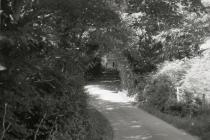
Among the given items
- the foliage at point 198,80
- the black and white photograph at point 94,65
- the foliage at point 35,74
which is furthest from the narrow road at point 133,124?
the foliage at point 198,80

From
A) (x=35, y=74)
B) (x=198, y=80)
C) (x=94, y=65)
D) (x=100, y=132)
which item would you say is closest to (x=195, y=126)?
(x=100, y=132)

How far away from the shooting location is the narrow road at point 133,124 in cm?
1144

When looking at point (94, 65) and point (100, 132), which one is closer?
point (100, 132)

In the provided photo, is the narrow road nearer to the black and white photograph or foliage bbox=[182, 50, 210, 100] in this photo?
the black and white photograph

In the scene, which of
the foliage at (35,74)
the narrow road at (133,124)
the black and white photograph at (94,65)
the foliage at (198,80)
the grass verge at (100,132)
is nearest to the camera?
the foliage at (35,74)

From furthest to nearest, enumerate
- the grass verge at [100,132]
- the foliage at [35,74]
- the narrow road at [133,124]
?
the narrow road at [133,124]
the grass verge at [100,132]
the foliage at [35,74]

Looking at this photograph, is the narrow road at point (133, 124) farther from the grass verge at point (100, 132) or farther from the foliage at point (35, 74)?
the foliage at point (35, 74)

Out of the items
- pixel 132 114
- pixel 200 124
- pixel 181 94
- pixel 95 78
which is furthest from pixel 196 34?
pixel 95 78

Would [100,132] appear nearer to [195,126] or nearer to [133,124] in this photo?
[133,124]

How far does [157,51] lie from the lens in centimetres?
2339

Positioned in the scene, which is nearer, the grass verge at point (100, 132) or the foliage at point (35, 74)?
the foliage at point (35, 74)

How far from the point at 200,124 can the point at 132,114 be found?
4.34 m

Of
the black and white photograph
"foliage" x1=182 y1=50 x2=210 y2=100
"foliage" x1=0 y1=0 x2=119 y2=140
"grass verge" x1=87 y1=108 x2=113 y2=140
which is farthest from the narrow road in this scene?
"foliage" x1=182 y1=50 x2=210 y2=100

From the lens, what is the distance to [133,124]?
13.7 metres
